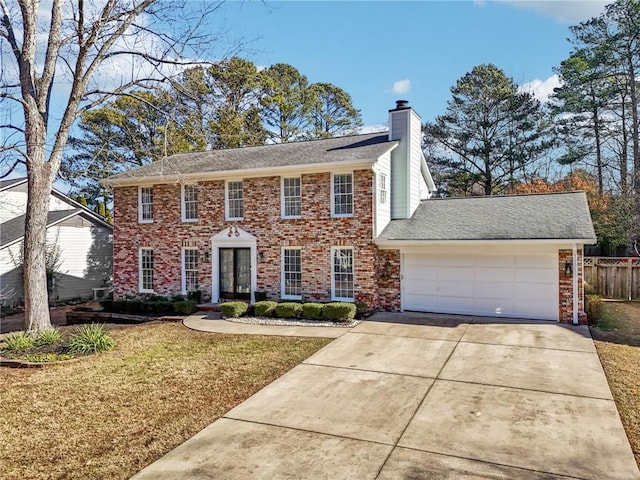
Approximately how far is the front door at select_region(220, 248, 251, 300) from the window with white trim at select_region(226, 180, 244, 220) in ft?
4.07

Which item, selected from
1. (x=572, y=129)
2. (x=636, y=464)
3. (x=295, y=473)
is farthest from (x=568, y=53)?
(x=295, y=473)

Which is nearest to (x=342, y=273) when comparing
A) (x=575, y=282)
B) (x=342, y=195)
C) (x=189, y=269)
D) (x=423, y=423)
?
(x=342, y=195)

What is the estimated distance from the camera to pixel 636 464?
184 inches

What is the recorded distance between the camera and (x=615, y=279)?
16.8 metres

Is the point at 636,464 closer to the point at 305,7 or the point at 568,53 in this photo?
the point at 305,7

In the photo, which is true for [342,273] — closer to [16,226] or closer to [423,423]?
[423,423]

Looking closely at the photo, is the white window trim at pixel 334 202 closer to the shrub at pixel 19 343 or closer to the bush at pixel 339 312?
the bush at pixel 339 312

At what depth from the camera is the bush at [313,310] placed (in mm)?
12773

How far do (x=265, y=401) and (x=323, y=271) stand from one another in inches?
304

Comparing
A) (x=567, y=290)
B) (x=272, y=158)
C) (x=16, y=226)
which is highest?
(x=272, y=158)

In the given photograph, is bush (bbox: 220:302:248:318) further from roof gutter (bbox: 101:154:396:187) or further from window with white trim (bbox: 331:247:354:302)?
roof gutter (bbox: 101:154:396:187)

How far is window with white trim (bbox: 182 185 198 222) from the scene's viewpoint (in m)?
16.2

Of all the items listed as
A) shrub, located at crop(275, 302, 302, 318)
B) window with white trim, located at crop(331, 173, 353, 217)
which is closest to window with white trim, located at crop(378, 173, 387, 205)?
window with white trim, located at crop(331, 173, 353, 217)

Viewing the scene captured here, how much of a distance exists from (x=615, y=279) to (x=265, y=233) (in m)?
13.6
